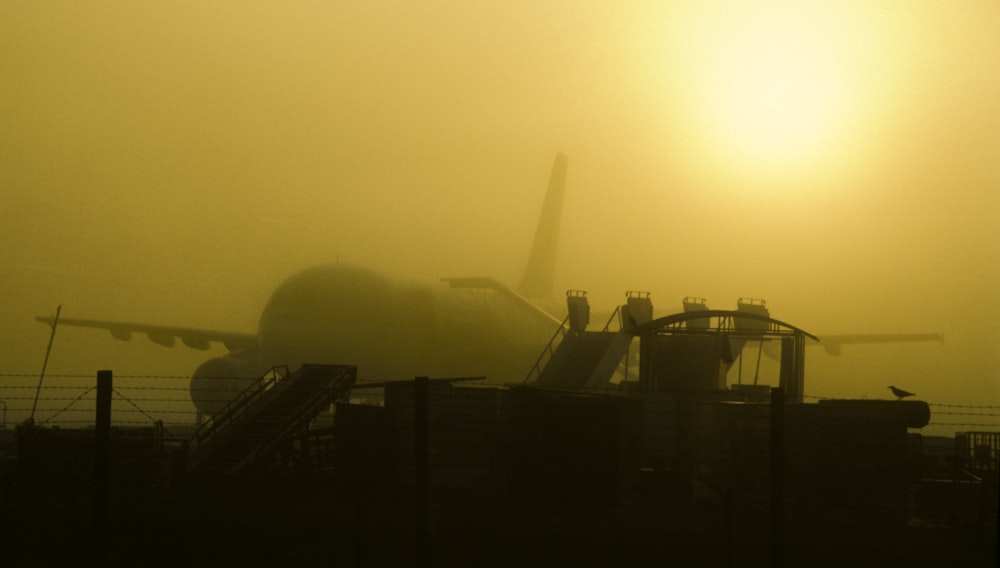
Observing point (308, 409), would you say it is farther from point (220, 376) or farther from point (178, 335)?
point (178, 335)

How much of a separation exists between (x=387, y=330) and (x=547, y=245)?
129 feet

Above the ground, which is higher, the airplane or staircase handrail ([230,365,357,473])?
the airplane

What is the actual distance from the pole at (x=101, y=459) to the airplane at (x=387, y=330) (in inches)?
1127

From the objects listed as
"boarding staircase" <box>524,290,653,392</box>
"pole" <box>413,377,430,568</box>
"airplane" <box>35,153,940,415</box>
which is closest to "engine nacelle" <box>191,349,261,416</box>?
"airplane" <box>35,153,940,415</box>

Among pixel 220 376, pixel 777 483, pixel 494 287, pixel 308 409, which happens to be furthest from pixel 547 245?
pixel 777 483

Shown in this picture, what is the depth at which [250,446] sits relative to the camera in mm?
22266

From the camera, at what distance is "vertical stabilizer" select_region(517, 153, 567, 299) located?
82.2 meters

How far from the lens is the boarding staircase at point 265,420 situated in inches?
842

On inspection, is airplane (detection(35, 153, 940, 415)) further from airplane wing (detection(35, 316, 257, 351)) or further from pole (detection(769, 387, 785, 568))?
pole (detection(769, 387, 785, 568))

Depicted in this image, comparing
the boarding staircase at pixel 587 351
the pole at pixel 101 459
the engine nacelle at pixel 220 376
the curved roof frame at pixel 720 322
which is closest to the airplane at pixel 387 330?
the engine nacelle at pixel 220 376

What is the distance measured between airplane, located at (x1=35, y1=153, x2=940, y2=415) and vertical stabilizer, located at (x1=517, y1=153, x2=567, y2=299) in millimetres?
22555

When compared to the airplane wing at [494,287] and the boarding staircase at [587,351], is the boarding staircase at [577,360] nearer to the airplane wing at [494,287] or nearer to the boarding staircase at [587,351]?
the boarding staircase at [587,351]

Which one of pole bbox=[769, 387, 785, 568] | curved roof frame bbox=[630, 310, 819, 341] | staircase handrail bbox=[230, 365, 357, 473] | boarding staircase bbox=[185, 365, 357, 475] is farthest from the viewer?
curved roof frame bbox=[630, 310, 819, 341]

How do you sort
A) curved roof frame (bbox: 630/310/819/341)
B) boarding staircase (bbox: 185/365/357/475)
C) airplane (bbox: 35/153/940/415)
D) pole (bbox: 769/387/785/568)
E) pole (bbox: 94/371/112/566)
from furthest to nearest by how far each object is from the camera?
airplane (bbox: 35/153/940/415), curved roof frame (bbox: 630/310/819/341), boarding staircase (bbox: 185/365/357/475), pole (bbox: 769/387/785/568), pole (bbox: 94/371/112/566)
